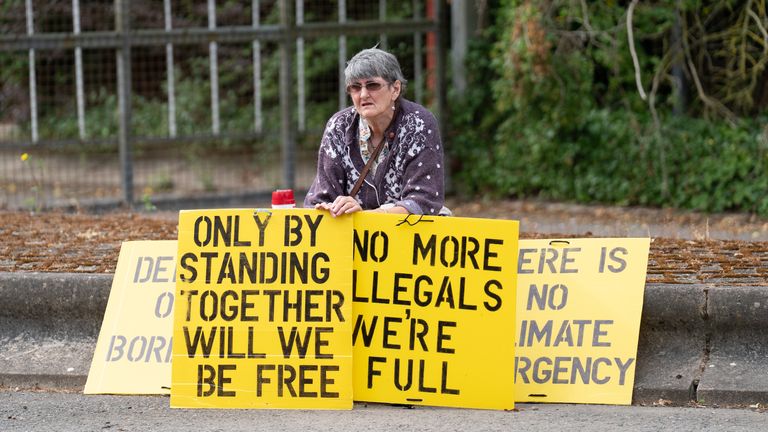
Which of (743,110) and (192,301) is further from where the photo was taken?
(743,110)

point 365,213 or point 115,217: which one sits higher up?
point 365,213

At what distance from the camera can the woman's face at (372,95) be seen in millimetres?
5297

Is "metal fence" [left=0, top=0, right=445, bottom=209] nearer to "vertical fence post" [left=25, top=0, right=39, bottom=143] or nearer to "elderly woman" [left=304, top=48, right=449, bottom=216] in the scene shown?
"vertical fence post" [left=25, top=0, right=39, bottom=143]

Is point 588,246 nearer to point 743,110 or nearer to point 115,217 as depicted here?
point 115,217

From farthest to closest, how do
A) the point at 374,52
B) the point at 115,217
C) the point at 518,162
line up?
the point at 518,162 → the point at 115,217 → the point at 374,52

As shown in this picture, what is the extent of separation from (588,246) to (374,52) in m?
1.24

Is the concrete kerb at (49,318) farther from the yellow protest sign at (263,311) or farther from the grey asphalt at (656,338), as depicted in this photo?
the yellow protest sign at (263,311)

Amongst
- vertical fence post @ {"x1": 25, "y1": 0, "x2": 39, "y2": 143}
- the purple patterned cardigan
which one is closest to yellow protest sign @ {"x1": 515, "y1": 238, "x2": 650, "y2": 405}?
the purple patterned cardigan

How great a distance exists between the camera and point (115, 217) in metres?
8.41

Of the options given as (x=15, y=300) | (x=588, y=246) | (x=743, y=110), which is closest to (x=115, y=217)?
(x=15, y=300)

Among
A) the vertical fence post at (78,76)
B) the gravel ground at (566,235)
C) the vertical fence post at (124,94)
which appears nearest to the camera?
the gravel ground at (566,235)

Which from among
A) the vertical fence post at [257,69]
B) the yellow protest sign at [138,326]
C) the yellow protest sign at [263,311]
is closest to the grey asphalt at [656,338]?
the yellow protest sign at [138,326]

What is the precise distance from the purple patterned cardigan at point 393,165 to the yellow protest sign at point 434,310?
31 cm

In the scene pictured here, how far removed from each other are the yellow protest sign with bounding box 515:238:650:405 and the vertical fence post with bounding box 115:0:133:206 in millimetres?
5872
